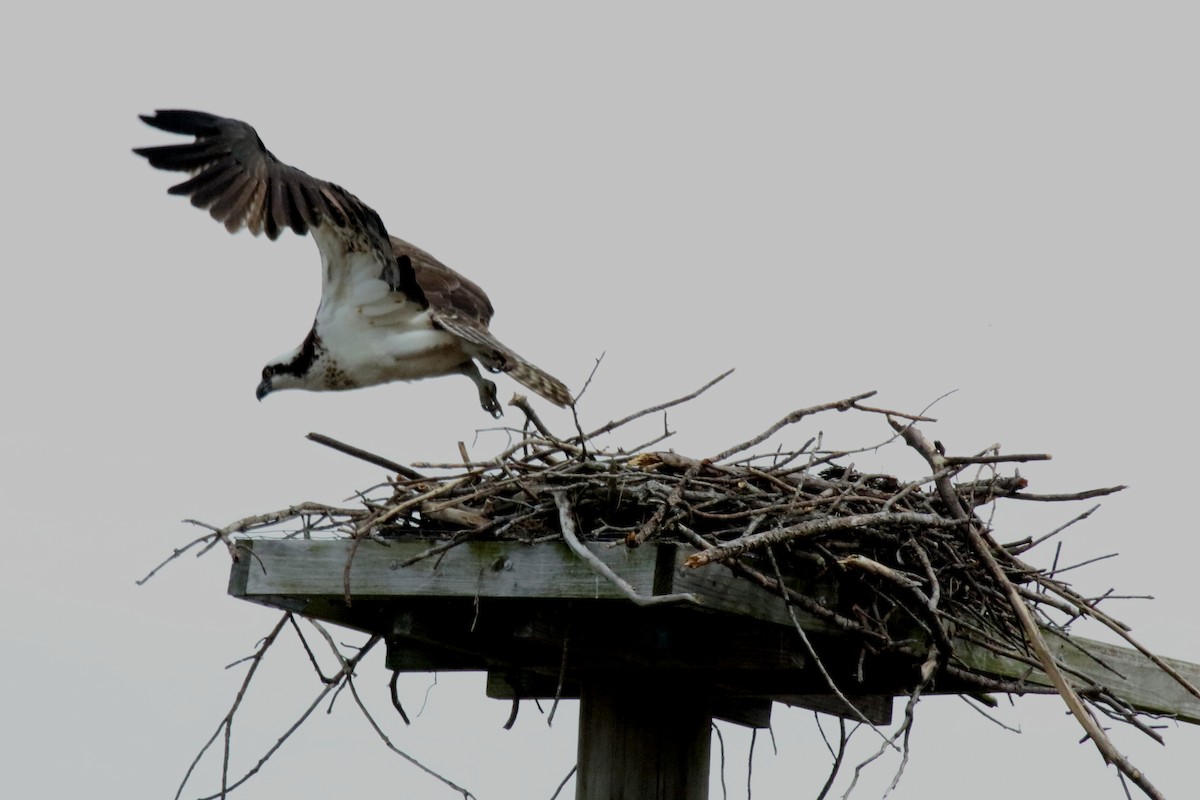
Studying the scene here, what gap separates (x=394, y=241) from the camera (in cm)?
642

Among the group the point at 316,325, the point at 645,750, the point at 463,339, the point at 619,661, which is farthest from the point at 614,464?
the point at 316,325

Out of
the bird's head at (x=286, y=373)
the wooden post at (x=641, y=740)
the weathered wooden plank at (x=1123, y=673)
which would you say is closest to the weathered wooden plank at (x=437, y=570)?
the wooden post at (x=641, y=740)

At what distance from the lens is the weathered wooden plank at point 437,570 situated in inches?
127

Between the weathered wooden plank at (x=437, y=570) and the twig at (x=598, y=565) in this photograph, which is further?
the weathered wooden plank at (x=437, y=570)

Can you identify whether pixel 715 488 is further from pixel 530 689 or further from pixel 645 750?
pixel 530 689

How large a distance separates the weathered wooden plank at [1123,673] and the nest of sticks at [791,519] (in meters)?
0.14

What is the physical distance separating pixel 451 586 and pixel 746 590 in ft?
2.17

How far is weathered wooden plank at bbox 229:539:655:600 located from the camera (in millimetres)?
3238

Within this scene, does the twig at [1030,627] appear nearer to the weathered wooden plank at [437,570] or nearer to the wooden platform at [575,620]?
the wooden platform at [575,620]

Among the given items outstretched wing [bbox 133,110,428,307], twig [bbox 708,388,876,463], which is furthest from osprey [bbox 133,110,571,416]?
twig [bbox 708,388,876,463]

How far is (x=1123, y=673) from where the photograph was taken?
13.9 ft

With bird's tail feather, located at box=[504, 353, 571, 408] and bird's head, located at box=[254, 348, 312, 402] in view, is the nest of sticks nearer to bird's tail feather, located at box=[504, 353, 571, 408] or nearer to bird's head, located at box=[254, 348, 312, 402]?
bird's tail feather, located at box=[504, 353, 571, 408]

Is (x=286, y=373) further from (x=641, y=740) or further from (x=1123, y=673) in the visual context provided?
(x=1123, y=673)

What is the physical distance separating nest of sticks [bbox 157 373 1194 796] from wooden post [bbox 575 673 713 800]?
0.60 meters
